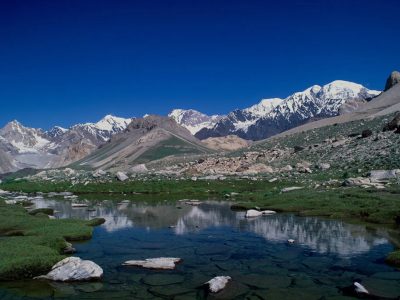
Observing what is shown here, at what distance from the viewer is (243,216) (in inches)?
2136

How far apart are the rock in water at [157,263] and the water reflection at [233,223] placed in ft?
37.8

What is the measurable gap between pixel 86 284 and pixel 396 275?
1820cm

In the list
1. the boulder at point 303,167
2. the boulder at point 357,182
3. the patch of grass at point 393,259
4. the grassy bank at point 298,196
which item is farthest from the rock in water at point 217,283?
the boulder at point 303,167

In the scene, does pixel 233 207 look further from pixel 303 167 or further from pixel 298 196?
pixel 303 167

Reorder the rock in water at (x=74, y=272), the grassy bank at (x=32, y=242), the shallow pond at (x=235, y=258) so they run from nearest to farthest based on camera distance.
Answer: the shallow pond at (x=235, y=258)
the rock in water at (x=74, y=272)
the grassy bank at (x=32, y=242)

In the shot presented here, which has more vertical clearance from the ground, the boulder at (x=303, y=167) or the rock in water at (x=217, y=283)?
the boulder at (x=303, y=167)

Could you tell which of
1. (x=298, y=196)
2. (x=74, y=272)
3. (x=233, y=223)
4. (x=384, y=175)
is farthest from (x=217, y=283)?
(x=384, y=175)

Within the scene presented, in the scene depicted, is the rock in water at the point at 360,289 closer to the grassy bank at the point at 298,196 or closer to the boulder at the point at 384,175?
the grassy bank at the point at 298,196

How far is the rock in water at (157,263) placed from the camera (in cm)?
2891

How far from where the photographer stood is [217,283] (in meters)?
24.6

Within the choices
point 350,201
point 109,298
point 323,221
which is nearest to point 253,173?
point 350,201

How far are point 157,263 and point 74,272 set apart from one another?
17.9 feet

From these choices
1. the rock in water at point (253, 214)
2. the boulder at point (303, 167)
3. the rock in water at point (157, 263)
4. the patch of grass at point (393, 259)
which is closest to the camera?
the rock in water at point (157, 263)

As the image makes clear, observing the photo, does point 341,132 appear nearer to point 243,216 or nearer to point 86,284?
point 243,216
